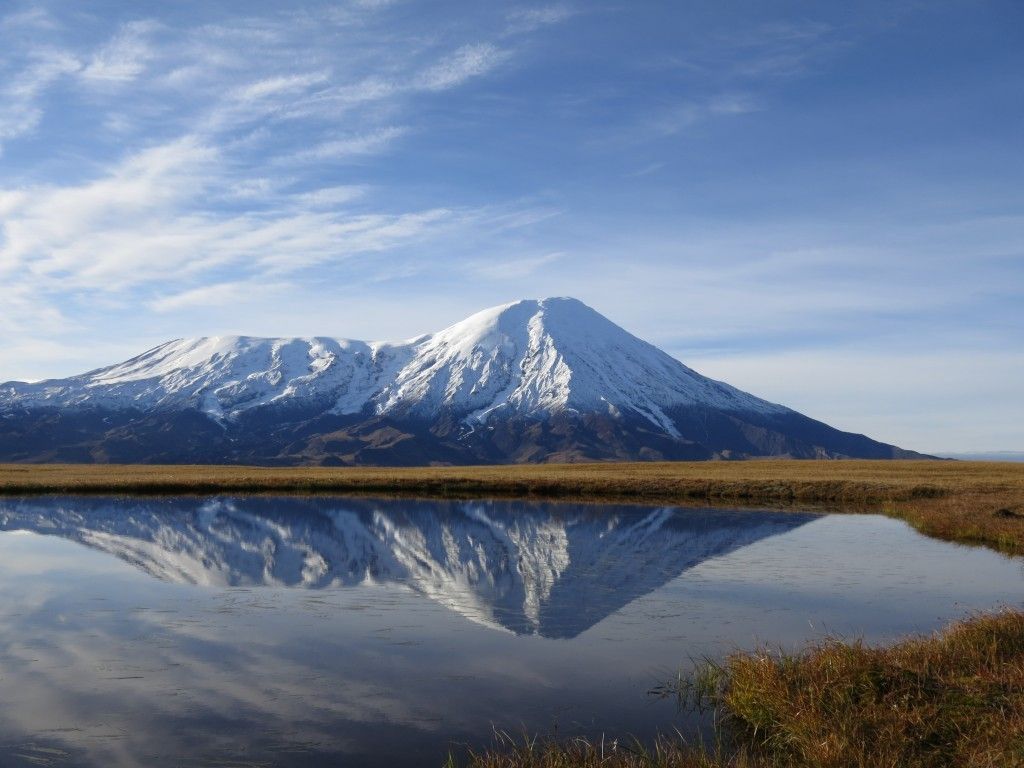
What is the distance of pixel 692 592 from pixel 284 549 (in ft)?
66.8

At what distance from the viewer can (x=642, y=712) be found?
16531mm

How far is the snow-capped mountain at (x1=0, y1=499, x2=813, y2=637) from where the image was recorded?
29.8 metres

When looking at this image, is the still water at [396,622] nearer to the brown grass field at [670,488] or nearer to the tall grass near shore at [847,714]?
the tall grass near shore at [847,714]

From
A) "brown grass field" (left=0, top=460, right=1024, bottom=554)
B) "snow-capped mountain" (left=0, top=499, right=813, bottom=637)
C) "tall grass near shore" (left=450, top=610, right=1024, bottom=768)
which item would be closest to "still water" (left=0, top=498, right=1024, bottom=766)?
"snow-capped mountain" (left=0, top=499, right=813, bottom=637)

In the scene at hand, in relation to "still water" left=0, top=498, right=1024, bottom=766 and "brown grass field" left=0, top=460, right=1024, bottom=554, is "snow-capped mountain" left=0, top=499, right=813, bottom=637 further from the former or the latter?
"brown grass field" left=0, top=460, right=1024, bottom=554

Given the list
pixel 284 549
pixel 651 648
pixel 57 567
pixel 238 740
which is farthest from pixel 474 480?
pixel 238 740

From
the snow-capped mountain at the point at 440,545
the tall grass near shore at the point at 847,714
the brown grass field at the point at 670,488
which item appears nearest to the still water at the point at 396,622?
the snow-capped mountain at the point at 440,545

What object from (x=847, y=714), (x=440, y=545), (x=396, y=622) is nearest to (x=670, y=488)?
(x=440, y=545)

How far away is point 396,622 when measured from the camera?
24.6 m

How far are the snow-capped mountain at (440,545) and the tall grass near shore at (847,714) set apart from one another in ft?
26.2

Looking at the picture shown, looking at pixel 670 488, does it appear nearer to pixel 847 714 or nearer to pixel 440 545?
pixel 440 545

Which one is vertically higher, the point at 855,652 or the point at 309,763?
the point at 855,652

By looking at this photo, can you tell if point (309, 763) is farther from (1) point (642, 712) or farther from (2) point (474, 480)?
(2) point (474, 480)

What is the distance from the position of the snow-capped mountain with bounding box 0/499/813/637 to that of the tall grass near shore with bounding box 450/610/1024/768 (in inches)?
315
